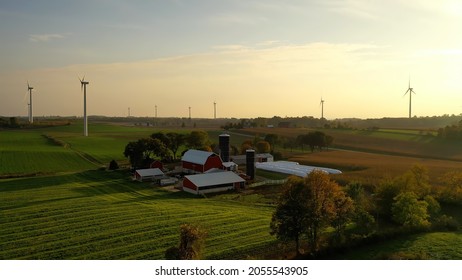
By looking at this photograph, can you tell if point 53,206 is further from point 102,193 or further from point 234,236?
point 234,236

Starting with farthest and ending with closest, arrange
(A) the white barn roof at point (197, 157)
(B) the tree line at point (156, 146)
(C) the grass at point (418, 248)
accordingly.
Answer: (B) the tree line at point (156, 146)
(A) the white barn roof at point (197, 157)
(C) the grass at point (418, 248)

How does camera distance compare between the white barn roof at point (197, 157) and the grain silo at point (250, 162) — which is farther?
the white barn roof at point (197, 157)

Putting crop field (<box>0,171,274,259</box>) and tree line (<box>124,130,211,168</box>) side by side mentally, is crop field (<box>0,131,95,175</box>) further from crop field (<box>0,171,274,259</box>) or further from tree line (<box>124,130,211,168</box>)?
crop field (<box>0,171,274,259</box>)

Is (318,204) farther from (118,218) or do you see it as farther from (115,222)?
(118,218)

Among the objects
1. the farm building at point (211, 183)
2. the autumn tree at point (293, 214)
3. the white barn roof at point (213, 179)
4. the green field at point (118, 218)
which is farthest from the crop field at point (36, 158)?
the autumn tree at point (293, 214)

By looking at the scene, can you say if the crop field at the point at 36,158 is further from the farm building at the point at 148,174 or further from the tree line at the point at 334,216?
the tree line at the point at 334,216

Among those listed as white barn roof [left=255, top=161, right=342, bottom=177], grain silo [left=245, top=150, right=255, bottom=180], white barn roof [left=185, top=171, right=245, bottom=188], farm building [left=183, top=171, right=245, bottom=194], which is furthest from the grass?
grain silo [left=245, top=150, right=255, bottom=180]

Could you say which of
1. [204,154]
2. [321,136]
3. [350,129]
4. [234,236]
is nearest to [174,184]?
[204,154]
